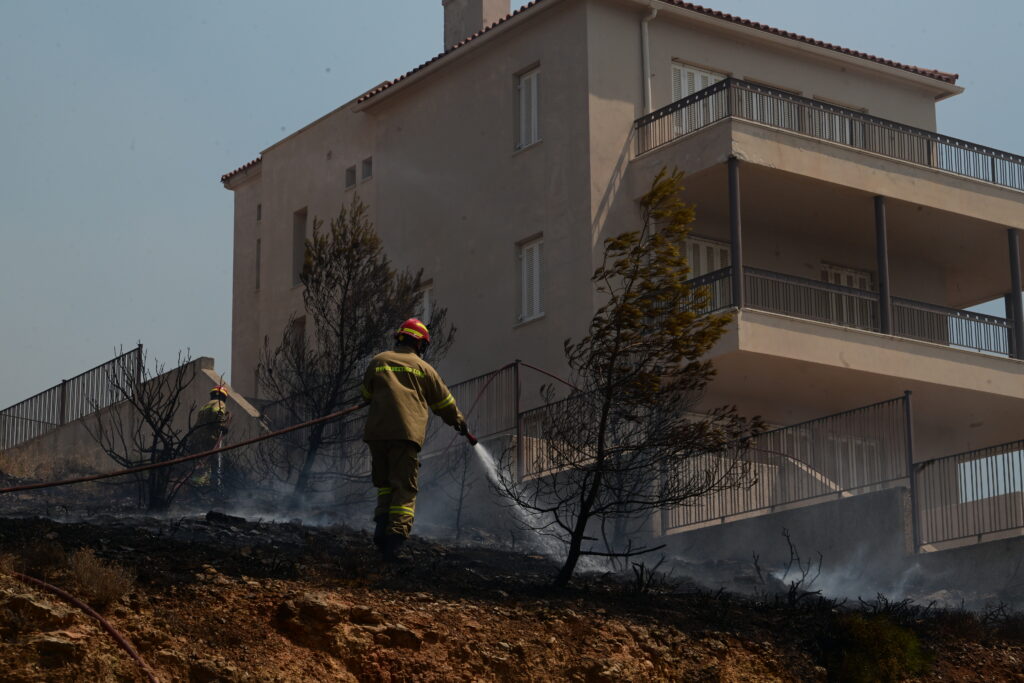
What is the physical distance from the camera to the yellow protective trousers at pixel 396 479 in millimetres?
13891

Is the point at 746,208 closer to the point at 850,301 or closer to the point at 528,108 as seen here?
the point at 850,301

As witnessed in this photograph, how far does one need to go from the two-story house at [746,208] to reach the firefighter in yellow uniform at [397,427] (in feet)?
30.9

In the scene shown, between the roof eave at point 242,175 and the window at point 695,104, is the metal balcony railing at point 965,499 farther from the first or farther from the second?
the roof eave at point 242,175

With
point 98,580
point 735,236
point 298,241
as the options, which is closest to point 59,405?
point 298,241

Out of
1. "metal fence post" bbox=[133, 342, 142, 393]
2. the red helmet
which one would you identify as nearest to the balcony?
"metal fence post" bbox=[133, 342, 142, 393]

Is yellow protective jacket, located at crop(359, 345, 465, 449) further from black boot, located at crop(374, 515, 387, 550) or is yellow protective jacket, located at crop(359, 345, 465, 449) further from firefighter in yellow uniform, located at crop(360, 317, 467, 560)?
black boot, located at crop(374, 515, 387, 550)

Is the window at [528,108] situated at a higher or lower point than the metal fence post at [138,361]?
higher

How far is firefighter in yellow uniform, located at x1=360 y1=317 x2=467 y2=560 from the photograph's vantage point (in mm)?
13898

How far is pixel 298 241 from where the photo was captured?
33312 millimetres

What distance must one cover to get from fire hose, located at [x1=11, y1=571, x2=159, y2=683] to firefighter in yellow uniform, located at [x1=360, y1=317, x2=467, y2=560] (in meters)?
3.40

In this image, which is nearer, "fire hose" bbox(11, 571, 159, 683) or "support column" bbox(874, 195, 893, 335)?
"fire hose" bbox(11, 571, 159, 683)

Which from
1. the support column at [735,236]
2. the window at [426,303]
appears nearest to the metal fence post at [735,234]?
the support column at [735,236]

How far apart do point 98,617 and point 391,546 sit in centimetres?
353

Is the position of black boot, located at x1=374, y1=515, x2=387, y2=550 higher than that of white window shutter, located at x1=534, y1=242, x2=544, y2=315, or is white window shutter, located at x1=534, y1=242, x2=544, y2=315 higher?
white window shutter, located at x1=534, y1=242, x2=544, y2=315
